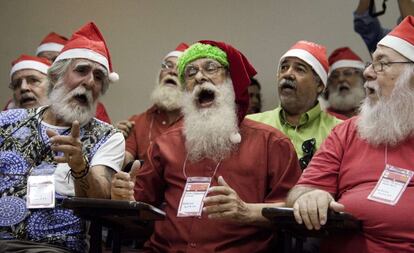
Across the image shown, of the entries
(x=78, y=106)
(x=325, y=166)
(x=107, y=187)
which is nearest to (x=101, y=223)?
(x=107, y=187)

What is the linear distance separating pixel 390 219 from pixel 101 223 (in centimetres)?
116

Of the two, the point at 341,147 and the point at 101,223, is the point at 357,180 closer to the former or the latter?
the point at 341,147

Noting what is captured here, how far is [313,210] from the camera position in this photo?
2453 millimetres

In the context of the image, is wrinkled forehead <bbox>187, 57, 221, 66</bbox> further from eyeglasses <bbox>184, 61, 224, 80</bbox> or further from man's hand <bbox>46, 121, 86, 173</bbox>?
man's hand <bbox>46, 121, 86, 173</bbox>

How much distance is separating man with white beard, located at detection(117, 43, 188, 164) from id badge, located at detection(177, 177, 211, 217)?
4.72ft

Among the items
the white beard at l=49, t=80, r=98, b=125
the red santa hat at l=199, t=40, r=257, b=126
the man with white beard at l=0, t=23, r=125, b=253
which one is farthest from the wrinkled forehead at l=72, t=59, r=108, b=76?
the red santa hat at l=199, t=40, r=257, b=126

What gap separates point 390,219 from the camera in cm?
267

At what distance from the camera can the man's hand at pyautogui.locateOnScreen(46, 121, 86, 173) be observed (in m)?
2.79

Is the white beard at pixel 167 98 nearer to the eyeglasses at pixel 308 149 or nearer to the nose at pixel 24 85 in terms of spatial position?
the nose at pixel 24 85

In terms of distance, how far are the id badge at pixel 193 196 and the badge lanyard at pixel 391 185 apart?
30.1 inches

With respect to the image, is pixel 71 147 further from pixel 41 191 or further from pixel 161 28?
pixel 161 28

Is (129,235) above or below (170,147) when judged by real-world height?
below

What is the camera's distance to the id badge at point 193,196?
3059mm

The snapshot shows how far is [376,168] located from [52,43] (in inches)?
129
